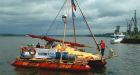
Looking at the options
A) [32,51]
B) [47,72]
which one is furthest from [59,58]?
[32,51]

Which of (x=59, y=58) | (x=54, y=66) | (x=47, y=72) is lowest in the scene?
(x=47, y=72)

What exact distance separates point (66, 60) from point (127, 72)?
733 centimetres

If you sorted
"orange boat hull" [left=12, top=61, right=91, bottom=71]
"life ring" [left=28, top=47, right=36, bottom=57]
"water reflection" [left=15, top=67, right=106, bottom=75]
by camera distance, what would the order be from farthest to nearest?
"life ring" [left=28, top=47, right=36, bottom=57]
"orange boat hull" [left=12, top=61, right=91, bottom=71]
"water reflection" [left=15, top=67, right=106, bottom=75]

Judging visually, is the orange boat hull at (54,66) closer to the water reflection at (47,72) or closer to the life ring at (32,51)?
the water reflection at (47,72)

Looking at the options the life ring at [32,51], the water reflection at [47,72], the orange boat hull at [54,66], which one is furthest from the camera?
the life ring at [32,51]

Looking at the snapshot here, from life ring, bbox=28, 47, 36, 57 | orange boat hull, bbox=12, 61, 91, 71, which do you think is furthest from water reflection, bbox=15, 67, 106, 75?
life ring, bbox=28, 47, 36, 57

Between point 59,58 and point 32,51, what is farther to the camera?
point 32,51

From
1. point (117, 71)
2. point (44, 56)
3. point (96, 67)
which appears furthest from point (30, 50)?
point (117, 71)

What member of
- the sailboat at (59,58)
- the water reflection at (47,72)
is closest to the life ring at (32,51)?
the sailboat at (59,58)

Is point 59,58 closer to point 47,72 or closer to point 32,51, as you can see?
point 47,72

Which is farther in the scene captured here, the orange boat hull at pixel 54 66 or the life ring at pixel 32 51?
the life ring at pixel 32 51

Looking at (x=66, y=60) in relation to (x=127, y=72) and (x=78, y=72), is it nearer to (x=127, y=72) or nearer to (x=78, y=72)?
(x=78, y=72)

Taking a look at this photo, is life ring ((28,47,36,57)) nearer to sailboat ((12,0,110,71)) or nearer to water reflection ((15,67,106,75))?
sailboat ((12,0,110,71))

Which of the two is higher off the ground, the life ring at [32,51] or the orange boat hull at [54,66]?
the life ring at [32,51]
